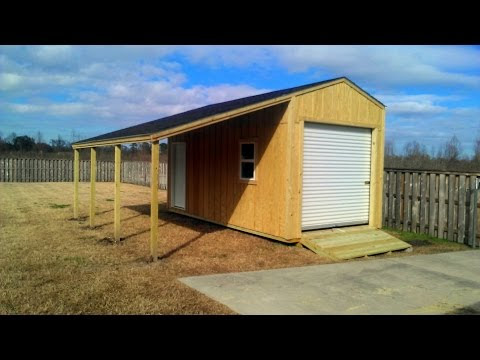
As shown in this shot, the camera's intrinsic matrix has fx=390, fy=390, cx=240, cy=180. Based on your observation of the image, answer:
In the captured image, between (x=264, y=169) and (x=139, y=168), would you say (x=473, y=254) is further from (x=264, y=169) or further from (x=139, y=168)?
→ (x=139, y=168)

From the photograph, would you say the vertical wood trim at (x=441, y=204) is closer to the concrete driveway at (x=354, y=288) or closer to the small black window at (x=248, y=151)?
the concrete driveway at (x=354, y=288)

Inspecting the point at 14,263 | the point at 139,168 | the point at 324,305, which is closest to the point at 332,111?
the point at 324,305

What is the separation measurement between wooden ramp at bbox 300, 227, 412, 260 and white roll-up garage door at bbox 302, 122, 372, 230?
1.39 feet

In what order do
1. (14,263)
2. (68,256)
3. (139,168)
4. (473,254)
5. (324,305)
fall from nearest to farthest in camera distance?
(324,305), (14,263), (68,256), (473,254), (139,168)

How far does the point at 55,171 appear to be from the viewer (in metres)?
30.5

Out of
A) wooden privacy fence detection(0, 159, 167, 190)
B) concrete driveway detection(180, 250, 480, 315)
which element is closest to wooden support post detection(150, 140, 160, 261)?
concrete driveway detection(180, 250, 480, 315)

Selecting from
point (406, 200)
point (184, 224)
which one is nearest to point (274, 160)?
point (184, 224)

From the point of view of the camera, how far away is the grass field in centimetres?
482

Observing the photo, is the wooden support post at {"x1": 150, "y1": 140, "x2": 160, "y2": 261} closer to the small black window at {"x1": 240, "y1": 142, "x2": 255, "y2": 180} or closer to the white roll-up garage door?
the small black window at {"x1": 240, "y1": 142, "x2": 255, "y2": 180}

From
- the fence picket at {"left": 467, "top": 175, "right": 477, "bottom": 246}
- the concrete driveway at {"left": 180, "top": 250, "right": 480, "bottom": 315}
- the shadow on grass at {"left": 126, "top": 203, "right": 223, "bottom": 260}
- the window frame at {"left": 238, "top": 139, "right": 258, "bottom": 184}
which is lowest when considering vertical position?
the concrete driveway at {"left": 180, "top": 250, "right": 480, "bottom": 315}

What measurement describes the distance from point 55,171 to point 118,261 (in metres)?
26.7
